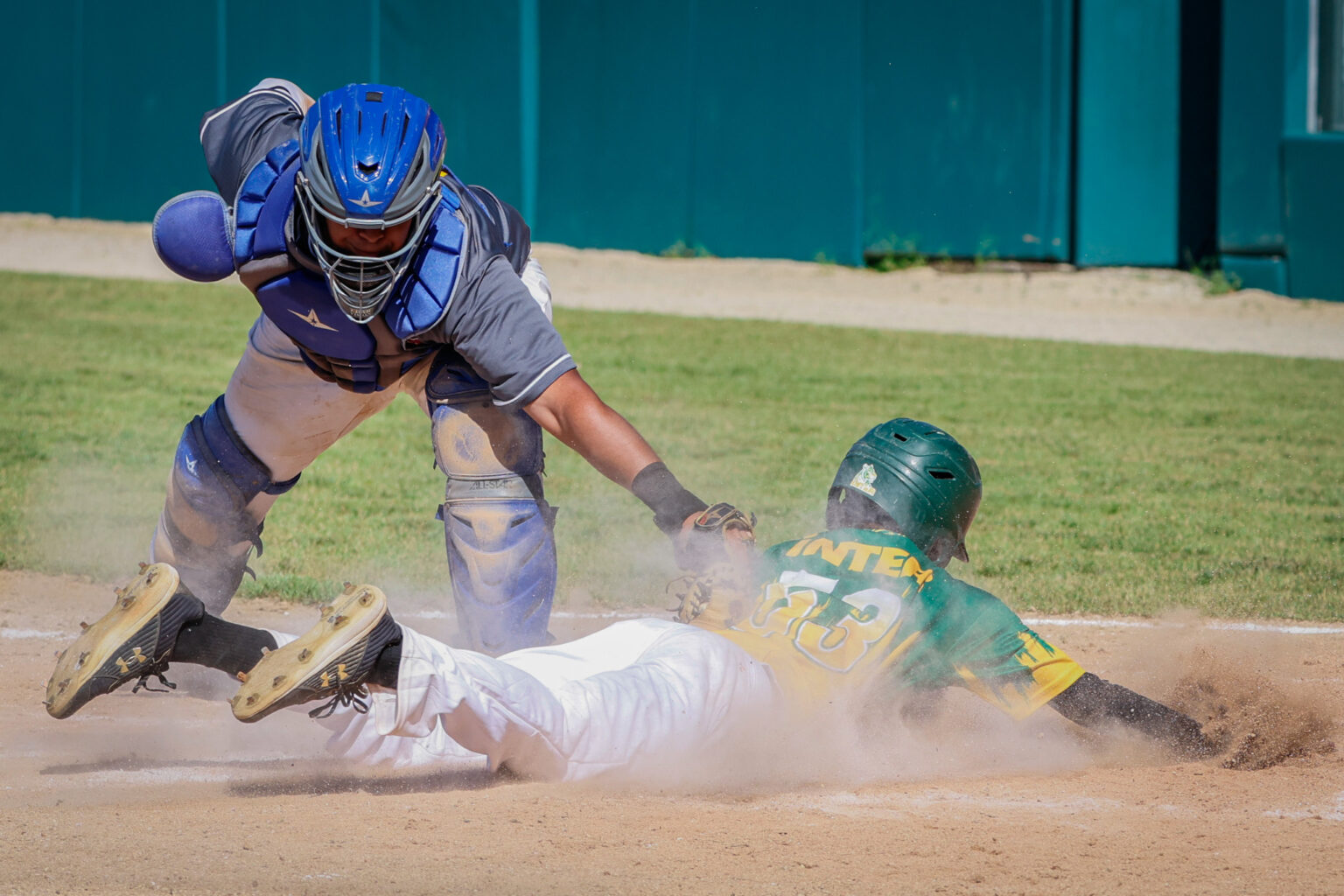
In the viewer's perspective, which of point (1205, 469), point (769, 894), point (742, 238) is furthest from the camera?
point (742, 238)

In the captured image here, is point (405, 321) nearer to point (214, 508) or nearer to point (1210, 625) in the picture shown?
point (214, 508)

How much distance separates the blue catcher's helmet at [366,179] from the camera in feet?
11.7

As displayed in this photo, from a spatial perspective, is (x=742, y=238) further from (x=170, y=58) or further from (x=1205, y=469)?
(x=1205, y=469)

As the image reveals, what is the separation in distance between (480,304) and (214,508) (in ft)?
4.23

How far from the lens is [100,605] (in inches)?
216

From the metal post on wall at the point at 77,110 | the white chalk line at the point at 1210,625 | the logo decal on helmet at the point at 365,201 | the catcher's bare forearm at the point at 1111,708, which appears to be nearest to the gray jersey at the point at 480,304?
the logo decal on helmet at the point at 365,201

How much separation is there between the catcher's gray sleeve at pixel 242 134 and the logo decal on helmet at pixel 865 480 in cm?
190

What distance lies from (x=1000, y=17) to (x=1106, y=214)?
8.29 feet

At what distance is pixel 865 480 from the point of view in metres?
4.13

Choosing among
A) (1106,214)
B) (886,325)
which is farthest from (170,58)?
(1106,214)

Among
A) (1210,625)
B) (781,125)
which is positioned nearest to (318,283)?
(1210,625)

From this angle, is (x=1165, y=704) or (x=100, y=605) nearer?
(x=1165, y=704)

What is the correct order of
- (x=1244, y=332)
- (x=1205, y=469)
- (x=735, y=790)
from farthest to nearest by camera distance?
1. (x=1244, y=332)
2. (x=1205, y=469)
3. (x=735, y=790)

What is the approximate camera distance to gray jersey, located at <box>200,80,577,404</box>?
3.83 meters
